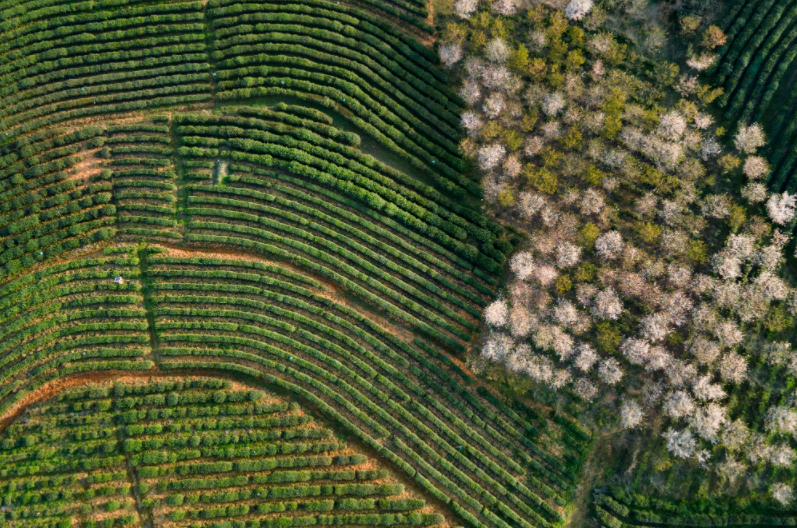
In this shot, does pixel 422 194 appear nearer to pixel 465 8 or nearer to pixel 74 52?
pixel 465 8

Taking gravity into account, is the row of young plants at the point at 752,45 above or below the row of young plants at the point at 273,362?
above

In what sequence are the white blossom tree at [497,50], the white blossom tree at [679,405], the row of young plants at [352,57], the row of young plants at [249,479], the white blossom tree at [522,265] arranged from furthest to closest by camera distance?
the row of young plants at [352,57] < the white blossom tree at [497,50] < the white blossom tree at [522,265] < the white blossom tree at [679,405] < the row of young plants at [249,479]

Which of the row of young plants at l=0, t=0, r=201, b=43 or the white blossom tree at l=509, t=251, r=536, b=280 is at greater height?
the row of young plants at l=0, t=0, r=201, b=43

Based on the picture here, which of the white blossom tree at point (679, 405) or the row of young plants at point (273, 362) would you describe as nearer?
the white blossom tree at point (679, 405)

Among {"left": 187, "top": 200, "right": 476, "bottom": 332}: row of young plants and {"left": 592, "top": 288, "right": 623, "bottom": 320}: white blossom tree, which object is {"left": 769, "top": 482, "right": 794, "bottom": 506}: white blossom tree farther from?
{"left": 187, "top": 200, "right": 476, "bottom": 332}: row of young plants

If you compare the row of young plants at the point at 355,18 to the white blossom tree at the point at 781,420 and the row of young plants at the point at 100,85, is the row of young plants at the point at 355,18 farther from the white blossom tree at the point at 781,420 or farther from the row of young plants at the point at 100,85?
the white blossom tree at the point at 781,420

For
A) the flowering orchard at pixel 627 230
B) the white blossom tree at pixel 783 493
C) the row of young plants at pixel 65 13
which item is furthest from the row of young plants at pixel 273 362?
the row of young plants at pixel 65 13

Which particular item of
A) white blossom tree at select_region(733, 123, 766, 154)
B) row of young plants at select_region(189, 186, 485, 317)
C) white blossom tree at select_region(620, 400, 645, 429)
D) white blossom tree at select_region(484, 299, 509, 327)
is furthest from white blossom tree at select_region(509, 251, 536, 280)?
white blossom tree at select_region(733, 123, 766, 154)
